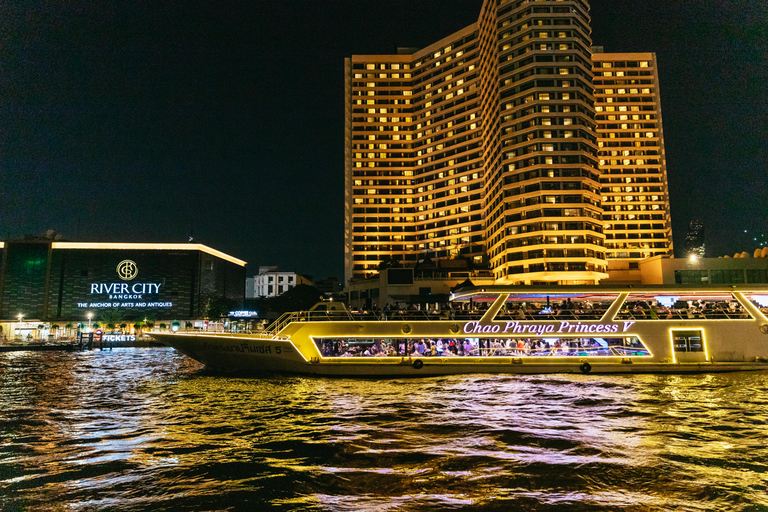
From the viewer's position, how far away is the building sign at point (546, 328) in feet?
79.4

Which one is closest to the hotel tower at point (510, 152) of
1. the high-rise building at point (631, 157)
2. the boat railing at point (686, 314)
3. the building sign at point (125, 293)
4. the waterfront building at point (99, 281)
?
the high-rise building at point (631, 157)

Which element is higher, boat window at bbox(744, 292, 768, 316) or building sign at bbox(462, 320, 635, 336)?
boat window at bbox(744, 292, 768, 316)

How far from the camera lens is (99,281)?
86.6m

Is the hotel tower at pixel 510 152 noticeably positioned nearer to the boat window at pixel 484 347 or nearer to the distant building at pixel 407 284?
the distant building at pixel 407 284

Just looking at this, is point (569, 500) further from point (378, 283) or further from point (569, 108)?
point (569, 108)

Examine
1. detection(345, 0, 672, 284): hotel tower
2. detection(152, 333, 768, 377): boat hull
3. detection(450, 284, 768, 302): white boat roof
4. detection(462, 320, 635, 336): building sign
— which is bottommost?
detection(152, 333, 768, 377): boat hull

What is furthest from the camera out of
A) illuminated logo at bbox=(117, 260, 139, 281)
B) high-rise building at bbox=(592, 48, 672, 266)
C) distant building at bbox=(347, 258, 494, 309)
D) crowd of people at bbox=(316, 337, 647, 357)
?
high-rise building at bbox=(592, 48, 672, 266)

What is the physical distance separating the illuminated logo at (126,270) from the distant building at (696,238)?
106974 millimetres

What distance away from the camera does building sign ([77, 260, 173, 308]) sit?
283 ft

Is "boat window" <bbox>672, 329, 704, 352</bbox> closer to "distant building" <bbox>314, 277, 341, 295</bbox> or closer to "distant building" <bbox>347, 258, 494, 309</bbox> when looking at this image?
Answer: "distant building" <bbox>347, 258, 494, 309</bbox>

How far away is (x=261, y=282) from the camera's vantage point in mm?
159875

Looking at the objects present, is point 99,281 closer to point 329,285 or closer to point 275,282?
point 275,282

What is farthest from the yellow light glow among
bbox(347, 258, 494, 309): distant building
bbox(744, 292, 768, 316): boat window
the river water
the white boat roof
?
bbox(744, 292, 768, 316): boat window

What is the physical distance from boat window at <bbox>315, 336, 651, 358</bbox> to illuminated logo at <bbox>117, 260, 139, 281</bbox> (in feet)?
251
